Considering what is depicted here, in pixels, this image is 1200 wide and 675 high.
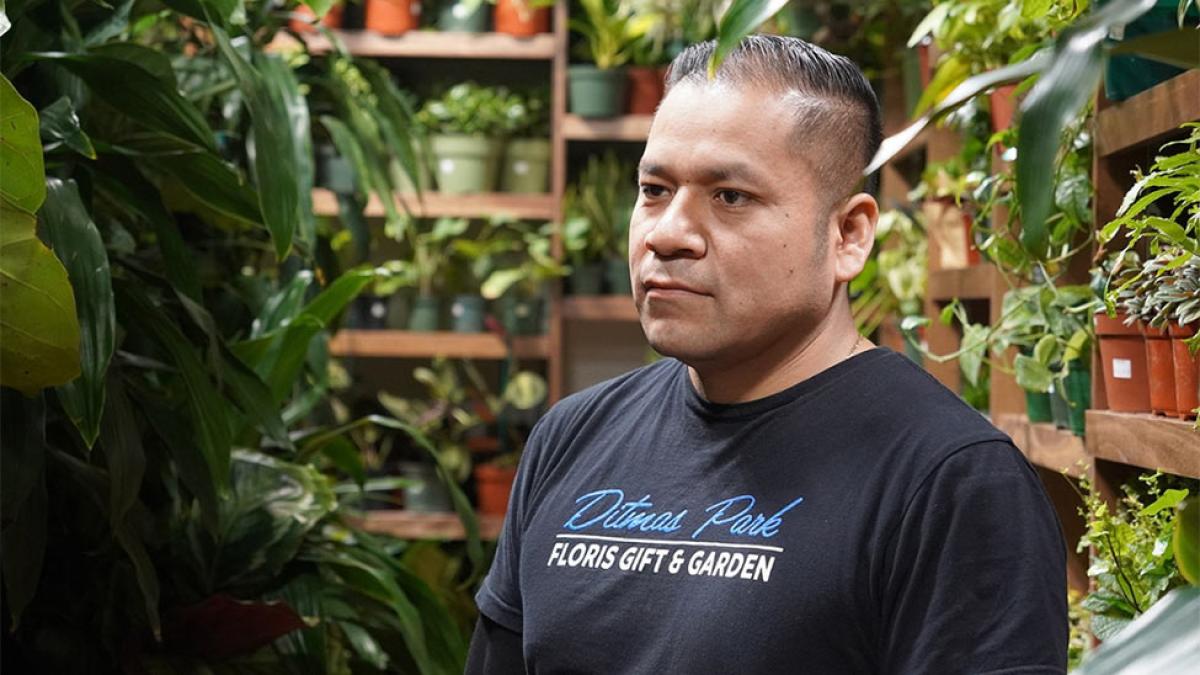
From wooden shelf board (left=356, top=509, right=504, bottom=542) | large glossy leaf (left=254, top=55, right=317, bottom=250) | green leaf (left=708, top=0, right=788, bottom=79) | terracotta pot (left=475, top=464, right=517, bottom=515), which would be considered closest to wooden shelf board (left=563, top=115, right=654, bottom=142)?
terracotta pot (left=475, top=464, right=517, bottom=515)

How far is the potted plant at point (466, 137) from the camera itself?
438cm

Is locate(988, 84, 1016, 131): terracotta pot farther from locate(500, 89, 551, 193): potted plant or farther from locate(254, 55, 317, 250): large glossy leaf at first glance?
locate(500, 89, 551, 193): potted plant

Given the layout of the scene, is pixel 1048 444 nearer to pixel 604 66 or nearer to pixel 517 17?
pixel 604 66

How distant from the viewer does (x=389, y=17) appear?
430 cm

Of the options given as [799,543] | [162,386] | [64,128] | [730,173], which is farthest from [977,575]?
[162,386]

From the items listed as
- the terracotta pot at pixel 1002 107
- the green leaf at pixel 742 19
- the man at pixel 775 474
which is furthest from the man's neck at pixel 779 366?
the terracotta pot at pixel 1002 107

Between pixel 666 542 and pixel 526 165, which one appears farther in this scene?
pixel 526 165

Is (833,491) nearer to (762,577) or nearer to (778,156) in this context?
(762,577)

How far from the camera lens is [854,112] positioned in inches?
51.0

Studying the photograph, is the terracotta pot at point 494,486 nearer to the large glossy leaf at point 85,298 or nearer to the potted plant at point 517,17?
the potted plant at point 517,17

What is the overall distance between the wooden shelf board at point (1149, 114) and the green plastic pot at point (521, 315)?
9.10ft

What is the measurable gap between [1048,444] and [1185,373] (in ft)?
1.92

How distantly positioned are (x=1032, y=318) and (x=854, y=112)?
0.81 metres

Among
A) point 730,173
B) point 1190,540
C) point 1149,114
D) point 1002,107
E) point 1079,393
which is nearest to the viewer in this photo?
point 1190,540
